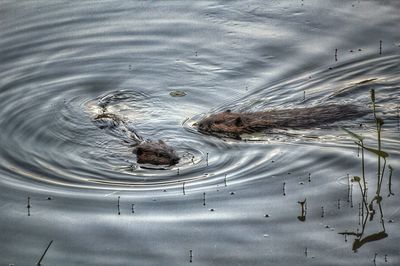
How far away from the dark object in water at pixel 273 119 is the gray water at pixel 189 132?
0.17 m

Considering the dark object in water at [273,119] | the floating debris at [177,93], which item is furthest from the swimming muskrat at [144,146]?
the floating debris at [177,93]

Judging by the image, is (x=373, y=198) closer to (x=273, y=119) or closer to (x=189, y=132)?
(x=273, y=119)

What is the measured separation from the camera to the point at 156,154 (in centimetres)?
912

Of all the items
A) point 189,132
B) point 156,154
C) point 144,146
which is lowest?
point 156,154

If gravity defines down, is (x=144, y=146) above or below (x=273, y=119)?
below

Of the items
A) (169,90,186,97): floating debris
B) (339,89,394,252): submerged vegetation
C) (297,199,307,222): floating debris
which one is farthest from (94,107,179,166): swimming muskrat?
(339,89,394,252): submerged vegetation

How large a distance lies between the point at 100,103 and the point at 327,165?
3.01 m

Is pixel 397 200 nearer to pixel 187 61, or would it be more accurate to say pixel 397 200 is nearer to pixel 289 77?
pixel 289 77

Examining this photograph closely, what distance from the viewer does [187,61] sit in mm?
11742

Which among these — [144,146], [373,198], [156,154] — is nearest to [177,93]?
[144,146]

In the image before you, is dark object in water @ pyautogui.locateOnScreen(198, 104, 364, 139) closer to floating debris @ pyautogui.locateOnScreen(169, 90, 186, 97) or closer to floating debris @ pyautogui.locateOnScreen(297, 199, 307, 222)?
floating debris @ pyautogui.locateOnScreen(169, 90, 186, 97)

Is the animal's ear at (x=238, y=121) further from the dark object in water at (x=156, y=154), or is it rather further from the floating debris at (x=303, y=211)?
the floating debris at (x=303, y=211)

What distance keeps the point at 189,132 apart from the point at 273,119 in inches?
38.2

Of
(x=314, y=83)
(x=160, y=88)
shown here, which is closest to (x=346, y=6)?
(x=314, y=83)
